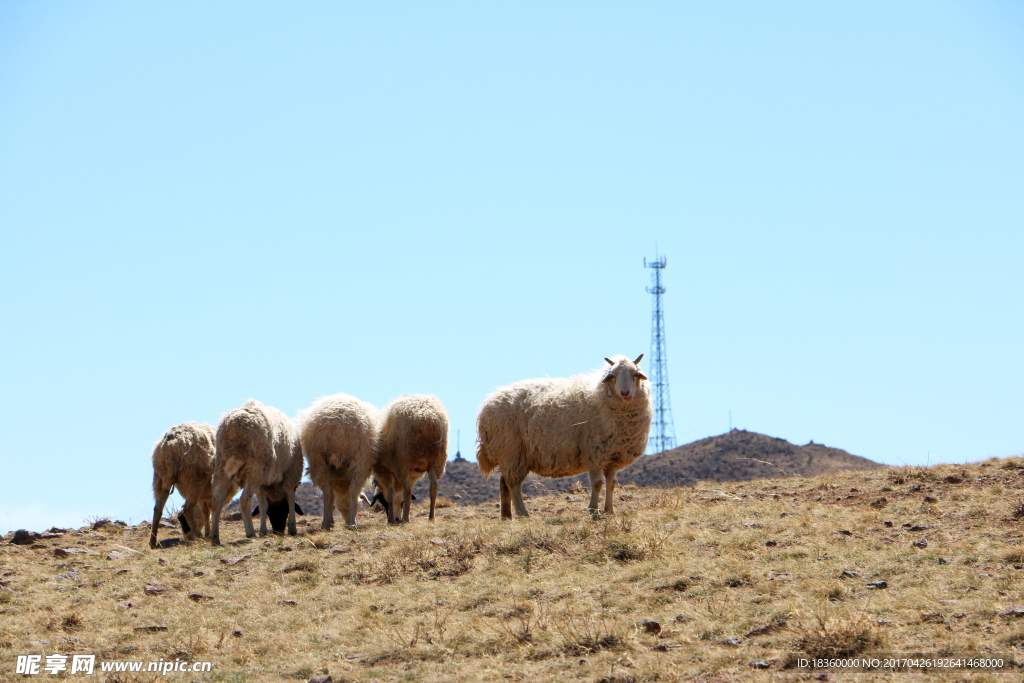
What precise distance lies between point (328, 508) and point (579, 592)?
28.4 ft

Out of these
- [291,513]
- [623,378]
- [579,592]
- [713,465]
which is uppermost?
[623,378]

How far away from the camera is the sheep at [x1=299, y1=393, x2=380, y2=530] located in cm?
1745

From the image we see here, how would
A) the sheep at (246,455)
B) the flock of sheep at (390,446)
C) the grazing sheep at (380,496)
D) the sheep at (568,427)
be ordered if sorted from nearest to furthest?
the sheep at (568,427), the flock of sheep at (390,446), the sheep at (246,455), the grazing sheep at (380,496)

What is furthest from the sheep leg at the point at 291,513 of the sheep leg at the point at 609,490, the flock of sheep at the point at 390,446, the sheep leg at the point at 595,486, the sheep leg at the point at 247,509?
the sheep leg at the point at 609,490

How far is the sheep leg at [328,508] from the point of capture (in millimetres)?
17406

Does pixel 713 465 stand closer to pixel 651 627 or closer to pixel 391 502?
pixel 391 502

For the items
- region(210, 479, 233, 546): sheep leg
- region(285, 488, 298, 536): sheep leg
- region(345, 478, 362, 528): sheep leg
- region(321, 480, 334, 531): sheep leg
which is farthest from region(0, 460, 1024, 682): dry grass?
region(345, 478, 362, 528): sheep leg

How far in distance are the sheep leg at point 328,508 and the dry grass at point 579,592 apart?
74.0 inches

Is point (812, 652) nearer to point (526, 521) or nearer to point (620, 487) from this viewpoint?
point (526, 521)

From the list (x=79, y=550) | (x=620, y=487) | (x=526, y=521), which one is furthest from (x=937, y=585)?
(x=79, y=550)

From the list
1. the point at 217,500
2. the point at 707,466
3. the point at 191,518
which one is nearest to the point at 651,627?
the point at 217,500

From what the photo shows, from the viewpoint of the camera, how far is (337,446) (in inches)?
687

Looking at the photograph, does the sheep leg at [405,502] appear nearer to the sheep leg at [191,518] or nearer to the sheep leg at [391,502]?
the sheep leg at [391,502]

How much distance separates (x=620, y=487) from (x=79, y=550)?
1105 centimetres
